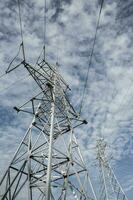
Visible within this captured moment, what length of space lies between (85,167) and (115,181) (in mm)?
17628

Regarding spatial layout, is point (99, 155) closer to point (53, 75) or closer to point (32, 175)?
point (53, 75)

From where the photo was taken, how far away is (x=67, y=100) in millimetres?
15719

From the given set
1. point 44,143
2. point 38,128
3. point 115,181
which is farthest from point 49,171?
point 115,181

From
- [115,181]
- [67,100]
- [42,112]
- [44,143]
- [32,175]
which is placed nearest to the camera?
[32,175]

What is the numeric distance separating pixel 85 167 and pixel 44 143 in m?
2.19

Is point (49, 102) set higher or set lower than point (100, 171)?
lower

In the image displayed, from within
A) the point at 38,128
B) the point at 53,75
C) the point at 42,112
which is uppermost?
the point at 53,75

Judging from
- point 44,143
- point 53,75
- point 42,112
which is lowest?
point 44,143

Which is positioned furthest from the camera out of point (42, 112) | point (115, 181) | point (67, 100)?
point (115, 181)

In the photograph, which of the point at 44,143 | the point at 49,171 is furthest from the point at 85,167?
the point at 49,171

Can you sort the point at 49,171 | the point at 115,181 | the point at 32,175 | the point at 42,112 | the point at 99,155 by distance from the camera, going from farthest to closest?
1. the point at 99,155
2. the point at 115,181
3. the point at 42,112
4. the point at 32,175
5. the point at 49,171

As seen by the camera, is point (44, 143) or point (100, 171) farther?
point (100, 171)

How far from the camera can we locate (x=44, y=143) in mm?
13219

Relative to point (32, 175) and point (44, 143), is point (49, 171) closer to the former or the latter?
point (32, 175)
